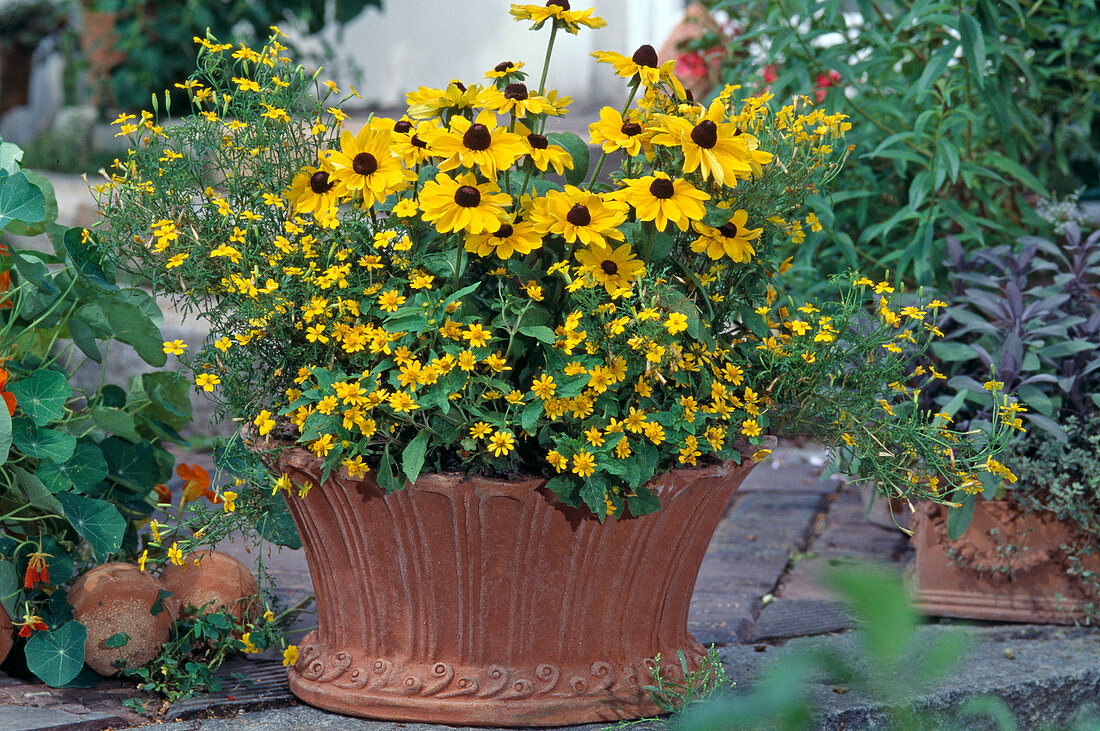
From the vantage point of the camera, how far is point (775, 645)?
1.76 metres

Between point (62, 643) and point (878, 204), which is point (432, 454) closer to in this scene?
point (62, 643)

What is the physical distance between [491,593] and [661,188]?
56cm


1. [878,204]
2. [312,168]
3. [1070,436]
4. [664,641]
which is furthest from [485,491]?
[878,204]

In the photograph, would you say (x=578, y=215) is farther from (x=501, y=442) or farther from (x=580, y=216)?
(x=501, y=442)

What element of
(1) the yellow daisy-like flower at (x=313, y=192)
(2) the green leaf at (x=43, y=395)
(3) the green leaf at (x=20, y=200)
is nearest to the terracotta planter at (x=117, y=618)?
(2) the green leaf at (x=43, y=395)

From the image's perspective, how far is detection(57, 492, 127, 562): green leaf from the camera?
1.47 meters

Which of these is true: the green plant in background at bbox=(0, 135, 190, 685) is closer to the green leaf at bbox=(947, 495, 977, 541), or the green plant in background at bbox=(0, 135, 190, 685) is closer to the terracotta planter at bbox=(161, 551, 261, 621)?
the terracotta planter at bbox=(161, 551, 261, 621)

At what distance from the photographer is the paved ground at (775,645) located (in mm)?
1409

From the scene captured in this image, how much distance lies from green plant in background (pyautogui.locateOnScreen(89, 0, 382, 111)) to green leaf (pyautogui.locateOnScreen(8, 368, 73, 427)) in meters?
2.97

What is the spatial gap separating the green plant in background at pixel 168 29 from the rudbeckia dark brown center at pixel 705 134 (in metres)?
3.17

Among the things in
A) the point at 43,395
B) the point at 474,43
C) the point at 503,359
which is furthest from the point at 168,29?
the point at 503,359

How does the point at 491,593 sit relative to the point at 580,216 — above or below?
below

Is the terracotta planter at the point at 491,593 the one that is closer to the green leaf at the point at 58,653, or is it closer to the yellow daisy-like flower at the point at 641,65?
the green leaf at the point at 58,653

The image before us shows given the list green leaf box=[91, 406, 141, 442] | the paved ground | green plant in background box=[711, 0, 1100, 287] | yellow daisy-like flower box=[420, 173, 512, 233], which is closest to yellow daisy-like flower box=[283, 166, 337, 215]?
yellow daisy-like flower box=[420, 173, 512, 233]
